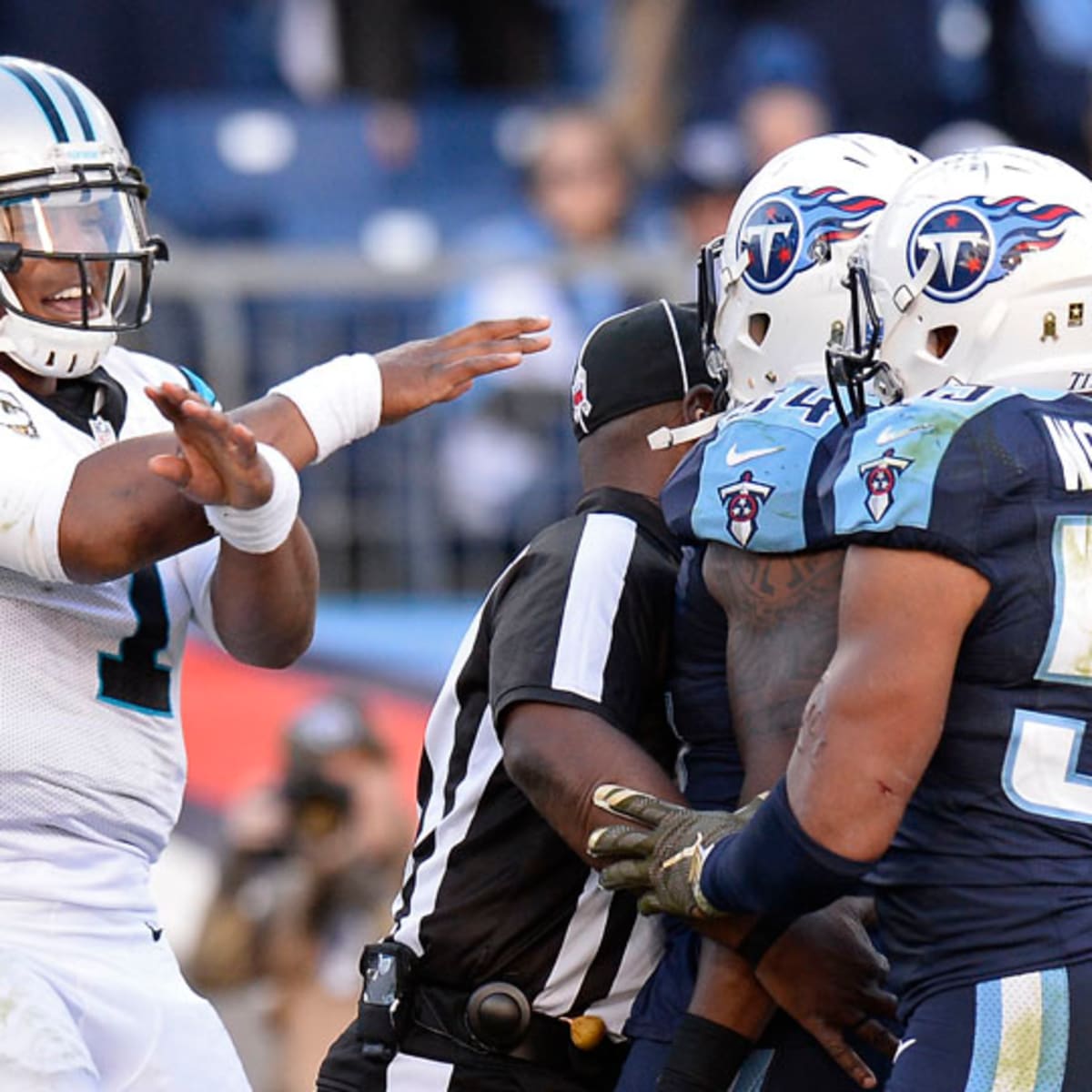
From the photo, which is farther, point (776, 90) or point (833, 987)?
point (776, 90)

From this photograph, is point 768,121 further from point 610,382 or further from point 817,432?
point 817,432

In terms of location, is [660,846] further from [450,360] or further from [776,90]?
[776,90]

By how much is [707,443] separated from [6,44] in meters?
6.67

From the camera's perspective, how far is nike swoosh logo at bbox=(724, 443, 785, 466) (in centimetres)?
314

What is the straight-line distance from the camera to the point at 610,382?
12.3ft

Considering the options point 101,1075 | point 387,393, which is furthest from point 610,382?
point 101,1075

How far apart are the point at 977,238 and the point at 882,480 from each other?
39cm

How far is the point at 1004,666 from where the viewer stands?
287cm

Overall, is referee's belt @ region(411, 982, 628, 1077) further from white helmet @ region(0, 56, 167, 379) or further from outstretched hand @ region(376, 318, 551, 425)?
white helmet @ region(0, 56, 167, 379)

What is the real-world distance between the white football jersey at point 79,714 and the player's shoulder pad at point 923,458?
1.15m

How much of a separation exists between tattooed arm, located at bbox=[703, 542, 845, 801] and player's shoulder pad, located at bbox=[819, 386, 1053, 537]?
0.16 metres

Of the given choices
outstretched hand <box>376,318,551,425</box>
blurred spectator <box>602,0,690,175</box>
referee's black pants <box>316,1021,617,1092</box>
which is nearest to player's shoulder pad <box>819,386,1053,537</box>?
outstretched hand <box>376,318,551,425</box>

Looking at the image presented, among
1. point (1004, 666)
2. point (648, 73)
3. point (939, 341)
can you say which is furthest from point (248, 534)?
point (648, 73)

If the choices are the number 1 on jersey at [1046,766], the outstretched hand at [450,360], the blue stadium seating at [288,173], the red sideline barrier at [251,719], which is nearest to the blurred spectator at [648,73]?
the blue stadium seating at [288,173]
